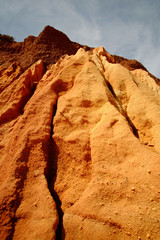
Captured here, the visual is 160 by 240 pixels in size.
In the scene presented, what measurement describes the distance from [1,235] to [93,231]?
4.50 ft

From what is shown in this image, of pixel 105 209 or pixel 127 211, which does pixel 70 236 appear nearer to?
pixel 105 209

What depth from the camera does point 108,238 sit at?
181 cm

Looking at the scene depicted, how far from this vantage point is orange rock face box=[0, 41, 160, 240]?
1.95 metres

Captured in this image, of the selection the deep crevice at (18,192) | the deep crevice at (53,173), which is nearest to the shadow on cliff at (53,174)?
the deep crevice at (53,173)

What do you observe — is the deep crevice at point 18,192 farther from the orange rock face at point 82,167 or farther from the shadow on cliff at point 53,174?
the shadow on cliff at point 53,174

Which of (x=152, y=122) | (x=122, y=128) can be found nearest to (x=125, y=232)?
(x=122, y=128)

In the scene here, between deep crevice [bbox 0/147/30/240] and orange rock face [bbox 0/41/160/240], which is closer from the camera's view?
orange rock face [bbox 0/41/160/240]

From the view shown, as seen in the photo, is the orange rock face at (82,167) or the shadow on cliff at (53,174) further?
the shadow on cliff at (53,174)

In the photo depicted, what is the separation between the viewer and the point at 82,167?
2.77 m

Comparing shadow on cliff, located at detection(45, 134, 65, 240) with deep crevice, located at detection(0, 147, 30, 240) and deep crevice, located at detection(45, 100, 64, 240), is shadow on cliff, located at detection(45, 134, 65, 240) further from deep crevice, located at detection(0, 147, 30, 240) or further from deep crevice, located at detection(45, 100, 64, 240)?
deep crevice, located at detection(0, 147, 30, 240)

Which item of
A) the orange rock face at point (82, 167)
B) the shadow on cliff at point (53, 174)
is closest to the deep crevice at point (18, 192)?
the orange rock face at point (82, 167)

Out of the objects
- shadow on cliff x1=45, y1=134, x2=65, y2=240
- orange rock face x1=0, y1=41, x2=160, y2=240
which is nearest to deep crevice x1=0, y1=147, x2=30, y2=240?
orange rock face x1=0, y1=41, x2=160, y2=240

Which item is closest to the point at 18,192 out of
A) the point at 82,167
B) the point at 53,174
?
the point at 53,174

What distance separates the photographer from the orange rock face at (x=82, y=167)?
1.95 metres
